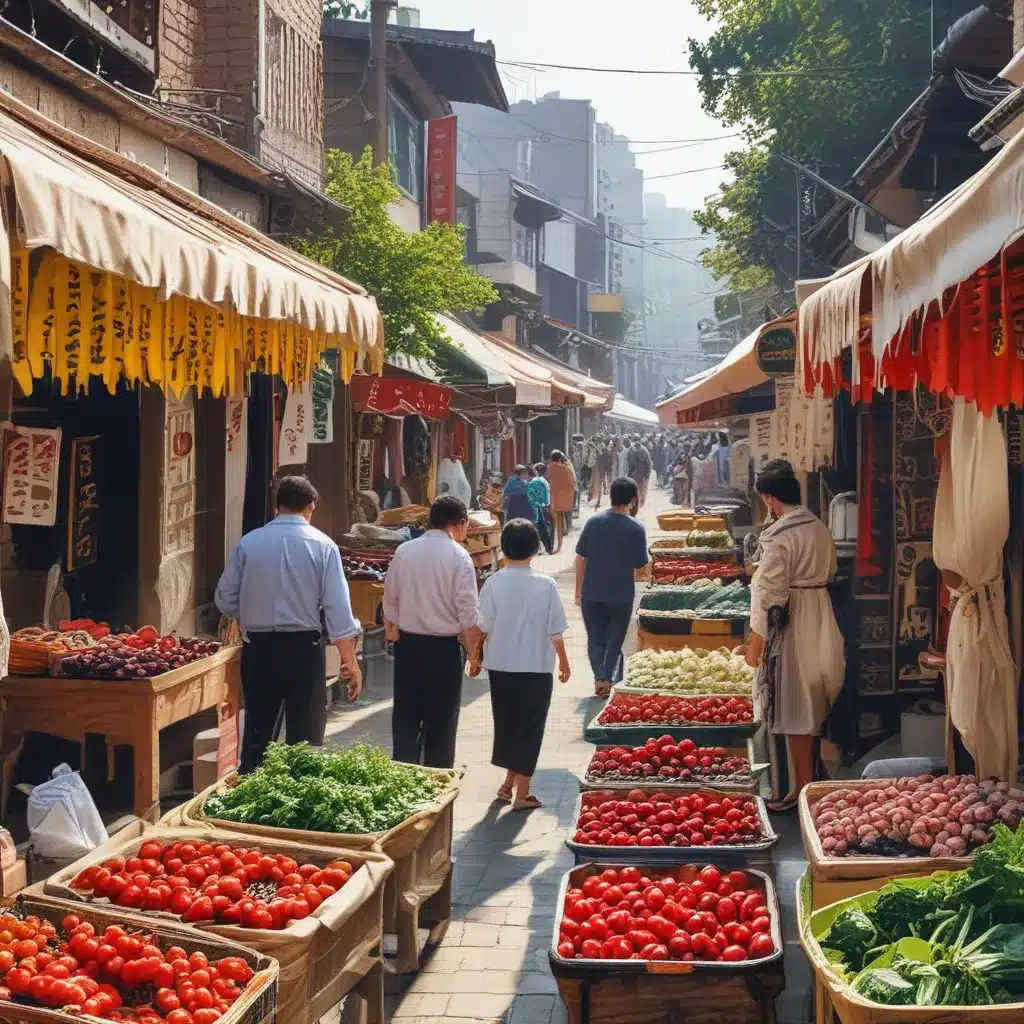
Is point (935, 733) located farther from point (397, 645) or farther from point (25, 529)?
point (25, 529)

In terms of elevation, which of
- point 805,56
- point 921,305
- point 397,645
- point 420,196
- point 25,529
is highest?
point 805,56

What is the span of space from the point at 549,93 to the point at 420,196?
6098 centimetres

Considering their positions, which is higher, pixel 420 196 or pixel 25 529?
pixel 420 196

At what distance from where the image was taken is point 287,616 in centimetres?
738

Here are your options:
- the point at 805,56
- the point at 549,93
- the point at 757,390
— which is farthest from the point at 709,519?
the point at 549,93

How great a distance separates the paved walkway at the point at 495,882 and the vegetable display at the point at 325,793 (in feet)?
2.49

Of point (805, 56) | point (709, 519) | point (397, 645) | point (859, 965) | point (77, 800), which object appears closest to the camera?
point (859, 965)

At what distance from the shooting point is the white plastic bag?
624 centimetres

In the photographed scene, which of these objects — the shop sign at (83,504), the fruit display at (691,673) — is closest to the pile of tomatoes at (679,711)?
the fruit display at (691,673)

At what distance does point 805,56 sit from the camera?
2545 cm

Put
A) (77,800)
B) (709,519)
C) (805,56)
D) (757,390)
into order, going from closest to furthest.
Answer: (77,800), (757,390), (709,519), (805,56)

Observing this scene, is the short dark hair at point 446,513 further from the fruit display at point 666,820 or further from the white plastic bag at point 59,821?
the white plastic bag at point 59,821

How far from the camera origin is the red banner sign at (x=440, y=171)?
86.8ft

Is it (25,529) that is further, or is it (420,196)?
(420,196)
